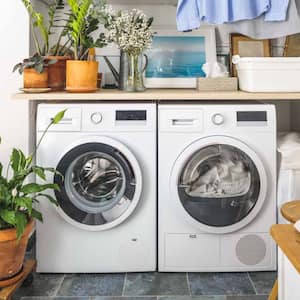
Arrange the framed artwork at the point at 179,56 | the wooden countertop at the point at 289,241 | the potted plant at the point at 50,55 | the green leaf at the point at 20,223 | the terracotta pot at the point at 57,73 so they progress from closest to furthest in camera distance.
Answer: the wooden countertop at the point at 289,241
the green leaf at the point at 20,223
the potted plant at the point at 50,55
the terracotta pot at the point at 57,73
the framed artwork at the point at 179,56

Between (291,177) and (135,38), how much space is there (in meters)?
1.18

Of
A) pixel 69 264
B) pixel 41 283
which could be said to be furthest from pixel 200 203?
pixel 41 283

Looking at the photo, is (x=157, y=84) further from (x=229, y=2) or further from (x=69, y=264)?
(x=69, y=264)

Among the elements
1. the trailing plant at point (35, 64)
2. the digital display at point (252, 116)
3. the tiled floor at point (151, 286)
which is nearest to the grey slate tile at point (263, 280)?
the tiled floor at point (151, 286)

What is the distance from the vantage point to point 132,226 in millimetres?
2164

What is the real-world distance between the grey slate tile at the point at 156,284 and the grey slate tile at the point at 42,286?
1.25ft

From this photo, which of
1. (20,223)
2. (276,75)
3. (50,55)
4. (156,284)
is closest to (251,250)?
(156,284)

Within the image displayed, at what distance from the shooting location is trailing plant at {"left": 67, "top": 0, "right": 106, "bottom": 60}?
85.0 inches

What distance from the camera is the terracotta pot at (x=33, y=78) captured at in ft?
7.25

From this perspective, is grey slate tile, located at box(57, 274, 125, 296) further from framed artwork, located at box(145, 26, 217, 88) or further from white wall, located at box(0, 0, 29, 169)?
framed artwork, located at box(145, 26, 217, 88)

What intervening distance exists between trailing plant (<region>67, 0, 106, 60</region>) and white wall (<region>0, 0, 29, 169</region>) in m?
0.33

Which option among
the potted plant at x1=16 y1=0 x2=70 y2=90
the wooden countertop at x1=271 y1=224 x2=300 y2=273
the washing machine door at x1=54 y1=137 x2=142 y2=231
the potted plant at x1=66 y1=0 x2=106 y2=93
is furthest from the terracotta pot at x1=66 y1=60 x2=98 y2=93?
the wooden countertop at x1=271 y1=224 x2=300 y2=273

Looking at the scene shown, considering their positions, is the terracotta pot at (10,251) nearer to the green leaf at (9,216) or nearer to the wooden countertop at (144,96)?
the green leaf at (9,216)

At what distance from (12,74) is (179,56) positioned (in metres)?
1.15
